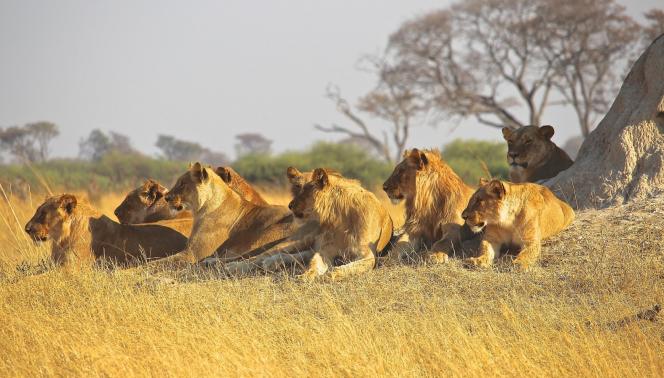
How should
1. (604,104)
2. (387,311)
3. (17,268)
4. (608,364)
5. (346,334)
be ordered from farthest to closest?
(604,104) → (17,268) → (387,311) → (346,334) → (608,364)

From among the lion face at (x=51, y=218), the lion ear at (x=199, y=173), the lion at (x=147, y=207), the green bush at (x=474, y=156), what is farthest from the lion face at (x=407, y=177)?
the green bush at (x=474, y=156)

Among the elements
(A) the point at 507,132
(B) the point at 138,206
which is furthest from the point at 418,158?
(B) the point at 138,206

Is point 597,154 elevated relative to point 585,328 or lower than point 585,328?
elevated

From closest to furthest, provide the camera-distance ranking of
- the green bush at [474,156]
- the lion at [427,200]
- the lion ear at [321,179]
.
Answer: the lion ear at [321,179] < the lion at [427,200] < the green bush at [474,156]

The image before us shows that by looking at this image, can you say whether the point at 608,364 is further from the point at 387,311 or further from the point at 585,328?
the point at 387,311

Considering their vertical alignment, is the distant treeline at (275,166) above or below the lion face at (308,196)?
below

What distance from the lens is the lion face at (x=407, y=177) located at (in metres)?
7.33

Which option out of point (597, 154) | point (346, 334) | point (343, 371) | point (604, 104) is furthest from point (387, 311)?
point (604, 104)

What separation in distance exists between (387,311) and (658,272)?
1.68 meters

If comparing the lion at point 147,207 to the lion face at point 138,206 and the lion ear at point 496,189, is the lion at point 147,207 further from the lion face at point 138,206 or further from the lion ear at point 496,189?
the lion ear at point 496,189

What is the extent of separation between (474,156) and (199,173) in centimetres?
1748

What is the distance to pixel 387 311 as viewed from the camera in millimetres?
5820

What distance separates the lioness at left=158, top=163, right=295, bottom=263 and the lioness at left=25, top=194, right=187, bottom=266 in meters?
0.37

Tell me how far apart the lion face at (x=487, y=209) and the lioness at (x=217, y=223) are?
1.37m
